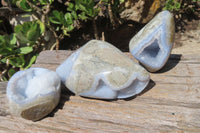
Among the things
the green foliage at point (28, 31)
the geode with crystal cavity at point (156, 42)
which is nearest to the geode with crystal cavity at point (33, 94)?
the geode with crystal cavity at point (156, 42)

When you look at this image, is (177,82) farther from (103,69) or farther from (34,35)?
(34,35)

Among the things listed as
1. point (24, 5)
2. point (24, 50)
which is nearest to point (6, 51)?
point (24, 50)

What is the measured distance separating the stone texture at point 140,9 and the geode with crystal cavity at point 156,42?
122 centimetres

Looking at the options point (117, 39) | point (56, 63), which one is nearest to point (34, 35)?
point (56, 63)

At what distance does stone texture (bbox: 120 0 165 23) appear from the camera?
225 cm

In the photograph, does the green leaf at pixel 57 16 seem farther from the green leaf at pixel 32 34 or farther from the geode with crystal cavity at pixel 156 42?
the geode with crystal cavity at pixel 156 42

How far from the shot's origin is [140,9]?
2.28 metres

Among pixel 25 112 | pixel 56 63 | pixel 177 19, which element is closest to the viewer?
pixel 25 112

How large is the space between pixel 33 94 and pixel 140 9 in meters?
1.74

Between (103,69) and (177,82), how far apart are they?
1.51 ft

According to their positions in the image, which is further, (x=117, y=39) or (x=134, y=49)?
(x=117, y=39)

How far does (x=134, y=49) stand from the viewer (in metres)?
1.11

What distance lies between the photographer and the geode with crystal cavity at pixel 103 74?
3.30ft

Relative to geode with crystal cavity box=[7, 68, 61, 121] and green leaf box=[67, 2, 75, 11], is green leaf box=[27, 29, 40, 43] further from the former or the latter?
geode with crystal cavity box=[7, 68, 61, 121]
